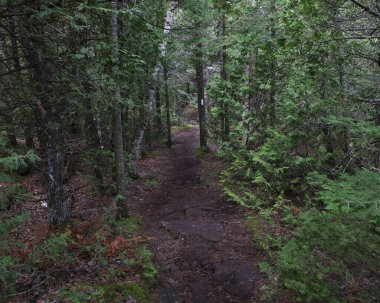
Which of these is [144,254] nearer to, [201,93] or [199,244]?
[199,244]

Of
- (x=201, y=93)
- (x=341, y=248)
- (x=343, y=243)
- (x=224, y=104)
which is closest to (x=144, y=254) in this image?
(x=341, y=248)

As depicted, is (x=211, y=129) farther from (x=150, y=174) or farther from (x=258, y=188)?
(x=258, y=188)

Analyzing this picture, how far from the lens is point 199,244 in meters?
8.34

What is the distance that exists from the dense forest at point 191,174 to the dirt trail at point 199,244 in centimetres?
5

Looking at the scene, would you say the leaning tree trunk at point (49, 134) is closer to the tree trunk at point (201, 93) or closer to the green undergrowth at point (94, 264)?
the green undergrowth at point (94, 264)

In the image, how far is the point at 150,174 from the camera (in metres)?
15.5

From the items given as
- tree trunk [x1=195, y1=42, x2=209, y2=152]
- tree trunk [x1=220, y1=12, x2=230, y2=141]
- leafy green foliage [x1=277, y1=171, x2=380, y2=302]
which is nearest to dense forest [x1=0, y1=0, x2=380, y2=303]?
leafy green foliage [x1=277, y1=171, x2=380, y2=302]

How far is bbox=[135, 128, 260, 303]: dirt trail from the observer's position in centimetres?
648

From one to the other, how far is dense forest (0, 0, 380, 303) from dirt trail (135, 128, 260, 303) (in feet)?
0.15

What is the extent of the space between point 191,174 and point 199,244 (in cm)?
731

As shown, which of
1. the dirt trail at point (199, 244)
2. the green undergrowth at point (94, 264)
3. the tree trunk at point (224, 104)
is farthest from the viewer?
the tree trunk at point (224, 104)

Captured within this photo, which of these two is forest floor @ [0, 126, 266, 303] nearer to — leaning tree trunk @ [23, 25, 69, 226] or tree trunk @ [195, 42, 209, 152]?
leaning tree trunk @ [23, 25, 69, 226]

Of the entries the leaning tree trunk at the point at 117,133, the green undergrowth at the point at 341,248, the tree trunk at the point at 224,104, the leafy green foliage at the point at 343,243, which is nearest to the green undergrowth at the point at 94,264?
the leaning tree trunk at the point at 117,133

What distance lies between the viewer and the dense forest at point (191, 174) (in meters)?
4.52
